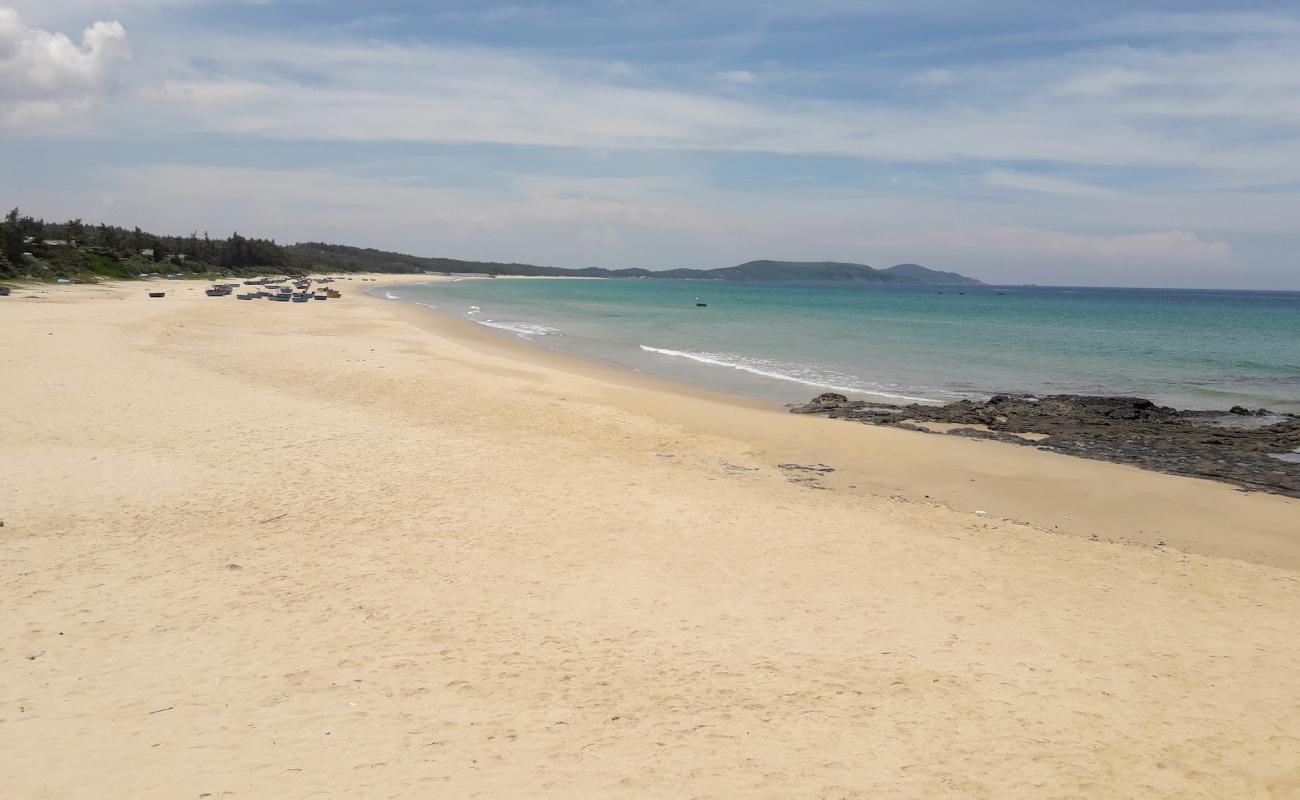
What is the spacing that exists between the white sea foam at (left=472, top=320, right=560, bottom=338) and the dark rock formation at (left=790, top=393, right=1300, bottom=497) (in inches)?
959

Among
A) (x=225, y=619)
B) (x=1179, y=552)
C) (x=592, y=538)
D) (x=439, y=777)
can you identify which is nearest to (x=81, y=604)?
(x=225, y=619)

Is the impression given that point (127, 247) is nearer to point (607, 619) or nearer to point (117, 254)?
point (117, 254)

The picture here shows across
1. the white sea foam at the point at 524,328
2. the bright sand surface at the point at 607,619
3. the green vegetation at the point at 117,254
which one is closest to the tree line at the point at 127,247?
the green vegetation at the point at 117,254

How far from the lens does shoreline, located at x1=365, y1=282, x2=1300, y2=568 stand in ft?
34.1

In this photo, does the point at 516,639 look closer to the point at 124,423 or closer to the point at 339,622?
the point at 339,622

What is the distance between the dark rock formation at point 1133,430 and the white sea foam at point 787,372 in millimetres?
3059

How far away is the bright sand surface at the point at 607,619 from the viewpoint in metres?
4.81

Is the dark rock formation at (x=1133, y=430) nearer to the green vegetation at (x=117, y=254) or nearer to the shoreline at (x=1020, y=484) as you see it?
the shoreline at (x=1020, y=484)

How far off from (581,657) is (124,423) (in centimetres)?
1040

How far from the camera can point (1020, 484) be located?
41.7 feet

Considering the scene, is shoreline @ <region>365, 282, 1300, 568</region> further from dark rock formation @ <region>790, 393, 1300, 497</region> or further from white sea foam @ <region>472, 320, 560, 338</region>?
white sea foam @ <region>472, 320, 560, 338</region>

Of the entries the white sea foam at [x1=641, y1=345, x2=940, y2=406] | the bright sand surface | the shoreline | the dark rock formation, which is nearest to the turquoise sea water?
the white sea foam at [x1=641, y1=345, x2=940, y2=406]

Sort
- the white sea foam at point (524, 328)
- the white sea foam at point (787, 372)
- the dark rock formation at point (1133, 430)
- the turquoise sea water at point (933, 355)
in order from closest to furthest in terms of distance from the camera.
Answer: the dark rock formation at point (1133, 430) < the white sea foam at point (787, 372) < the turquoise sea water at point (933, 355) < the white sea foam at point (524, 328)

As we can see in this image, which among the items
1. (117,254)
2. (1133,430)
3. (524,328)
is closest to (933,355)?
(1133,430)
